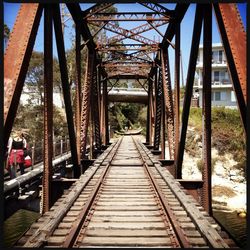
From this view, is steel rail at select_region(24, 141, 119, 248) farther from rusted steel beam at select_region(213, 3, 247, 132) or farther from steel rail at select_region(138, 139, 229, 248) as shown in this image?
rusted steel beam at select_region(213, 3, 247, 132)

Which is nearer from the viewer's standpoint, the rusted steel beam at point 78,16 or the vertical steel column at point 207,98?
the vertical steel column at point 207,98

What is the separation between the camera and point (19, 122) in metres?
26.3

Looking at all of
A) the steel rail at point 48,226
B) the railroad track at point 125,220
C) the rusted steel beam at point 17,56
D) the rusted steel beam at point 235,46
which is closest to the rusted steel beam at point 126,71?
the railroad track at point 125,220

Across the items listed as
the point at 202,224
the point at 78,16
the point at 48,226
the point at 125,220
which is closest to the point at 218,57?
the point at 78,16

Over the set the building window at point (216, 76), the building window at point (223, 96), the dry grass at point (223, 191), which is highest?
the building window at point (216, 76)

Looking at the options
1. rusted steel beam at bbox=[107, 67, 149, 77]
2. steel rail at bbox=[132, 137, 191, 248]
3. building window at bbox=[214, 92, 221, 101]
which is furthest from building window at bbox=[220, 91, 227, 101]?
steel rail at bbox=[132, 137, 191, 248]

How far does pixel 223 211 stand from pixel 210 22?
12.1 meters

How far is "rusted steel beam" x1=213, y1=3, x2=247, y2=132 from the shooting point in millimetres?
3826

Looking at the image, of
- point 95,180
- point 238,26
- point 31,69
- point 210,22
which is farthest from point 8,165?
point 31,69

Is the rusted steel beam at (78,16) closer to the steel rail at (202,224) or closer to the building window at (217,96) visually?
the steel rail at (202,224)

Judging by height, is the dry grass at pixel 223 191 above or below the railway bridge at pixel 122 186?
below

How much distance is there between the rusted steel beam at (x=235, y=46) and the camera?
3826mm

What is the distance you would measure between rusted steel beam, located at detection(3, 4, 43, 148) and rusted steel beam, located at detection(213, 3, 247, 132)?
105 inches

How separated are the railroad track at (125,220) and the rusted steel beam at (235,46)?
5.21ft
